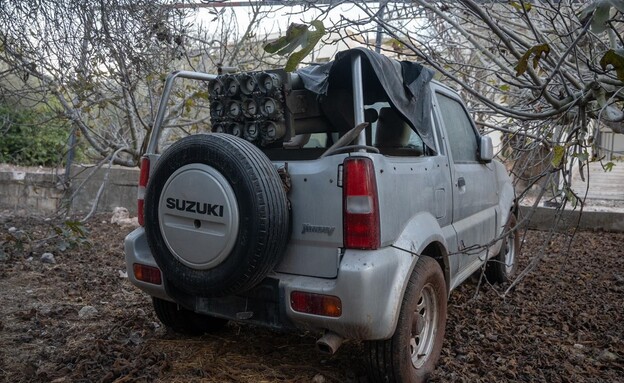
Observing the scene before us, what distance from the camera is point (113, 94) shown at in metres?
7.24

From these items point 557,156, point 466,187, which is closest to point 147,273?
point 466,187

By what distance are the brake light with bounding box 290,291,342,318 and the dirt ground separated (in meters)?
0.54

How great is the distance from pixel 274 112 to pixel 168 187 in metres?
0.87

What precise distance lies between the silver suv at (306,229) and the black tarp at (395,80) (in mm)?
12

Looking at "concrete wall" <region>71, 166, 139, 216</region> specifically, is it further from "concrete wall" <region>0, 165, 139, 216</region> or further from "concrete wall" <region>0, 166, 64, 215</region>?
"concrete wall" <region>0, 166, 64, 215</region>

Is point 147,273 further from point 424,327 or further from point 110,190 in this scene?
point 110,190

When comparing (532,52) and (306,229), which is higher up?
(532,52)

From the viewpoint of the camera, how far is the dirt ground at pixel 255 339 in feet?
10.3

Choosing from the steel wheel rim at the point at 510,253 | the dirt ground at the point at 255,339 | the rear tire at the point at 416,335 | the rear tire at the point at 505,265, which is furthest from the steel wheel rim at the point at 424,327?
the steel wheel rim at the point at 510,253

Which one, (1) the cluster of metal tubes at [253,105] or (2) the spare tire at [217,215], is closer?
A: (2) the spare tire at [217,215]

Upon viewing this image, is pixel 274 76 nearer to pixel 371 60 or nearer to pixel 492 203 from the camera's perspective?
pixel 371 60

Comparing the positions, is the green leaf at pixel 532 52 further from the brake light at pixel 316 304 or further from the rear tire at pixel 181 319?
the rear tire at pixel 181 319

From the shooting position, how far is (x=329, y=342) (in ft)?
8.83

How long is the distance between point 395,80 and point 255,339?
1.92 metres
